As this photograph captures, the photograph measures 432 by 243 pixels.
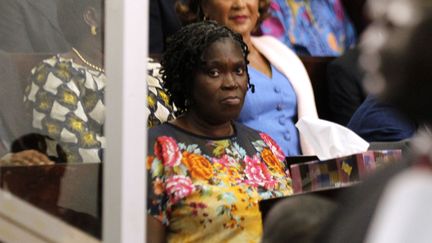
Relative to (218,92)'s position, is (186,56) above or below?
above

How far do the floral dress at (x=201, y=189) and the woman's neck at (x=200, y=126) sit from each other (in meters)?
0.05

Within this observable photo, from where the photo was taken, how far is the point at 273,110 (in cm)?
470

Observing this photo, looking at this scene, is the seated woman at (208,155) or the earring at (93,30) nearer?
the earring at (93,30)

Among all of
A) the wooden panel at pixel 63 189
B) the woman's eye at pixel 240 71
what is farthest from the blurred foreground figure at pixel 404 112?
the woman's eye at pixel 240 71

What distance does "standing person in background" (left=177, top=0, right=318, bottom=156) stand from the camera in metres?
4.63

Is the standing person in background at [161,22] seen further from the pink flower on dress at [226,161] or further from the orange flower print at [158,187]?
the orange flower print at [158,187]

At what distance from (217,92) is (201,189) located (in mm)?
439

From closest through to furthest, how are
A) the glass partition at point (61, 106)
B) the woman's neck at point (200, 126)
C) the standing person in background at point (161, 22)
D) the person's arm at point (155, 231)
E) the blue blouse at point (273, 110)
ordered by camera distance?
1. the glass partition at point (61, 106)
2. the person's arm at point (155, 231)
3. the woman's neck at point (200, 126)
4. the blue blouse at point (273, 110)
5. the standing person in background at point (161, 22)

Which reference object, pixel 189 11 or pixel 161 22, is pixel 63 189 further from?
pixel 161 22

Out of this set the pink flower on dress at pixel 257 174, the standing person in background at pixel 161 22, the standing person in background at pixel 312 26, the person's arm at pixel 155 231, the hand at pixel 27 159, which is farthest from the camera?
the standing person in background at pixel 312 26

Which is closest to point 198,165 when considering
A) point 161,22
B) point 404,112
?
point 161,22

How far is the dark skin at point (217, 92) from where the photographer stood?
4.00m

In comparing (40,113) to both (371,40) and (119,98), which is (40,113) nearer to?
(119,98)

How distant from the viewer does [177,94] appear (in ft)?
13.5
